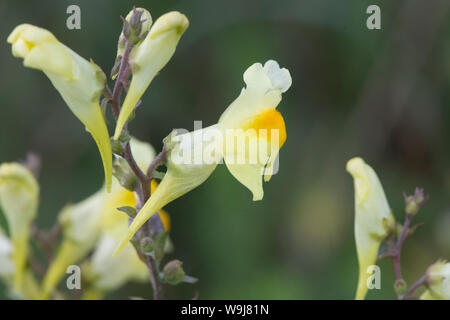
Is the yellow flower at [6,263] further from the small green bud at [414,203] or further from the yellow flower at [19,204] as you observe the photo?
the small green bud at [414,203]

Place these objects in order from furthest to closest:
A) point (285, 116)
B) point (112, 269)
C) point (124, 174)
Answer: point (285, 116) < point (112, 269) < point (124, 174)

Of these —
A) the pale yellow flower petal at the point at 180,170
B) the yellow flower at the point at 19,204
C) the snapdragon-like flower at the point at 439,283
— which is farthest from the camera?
the yellow flower at the point at 19,204

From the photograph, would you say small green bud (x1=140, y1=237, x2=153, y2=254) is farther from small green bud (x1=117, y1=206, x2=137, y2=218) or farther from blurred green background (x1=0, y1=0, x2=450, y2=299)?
blurred green background (x1=0, y1=0, x2=450, y2=299)

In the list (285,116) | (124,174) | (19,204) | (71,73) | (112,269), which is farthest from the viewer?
(285,116)

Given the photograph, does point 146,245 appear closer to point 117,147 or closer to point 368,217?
point 117,147

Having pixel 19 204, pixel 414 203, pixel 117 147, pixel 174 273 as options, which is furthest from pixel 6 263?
pixel 414 203

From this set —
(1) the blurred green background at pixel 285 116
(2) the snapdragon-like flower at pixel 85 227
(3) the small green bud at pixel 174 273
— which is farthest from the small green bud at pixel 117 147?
(1) the blurred green background at pixel 285 116
